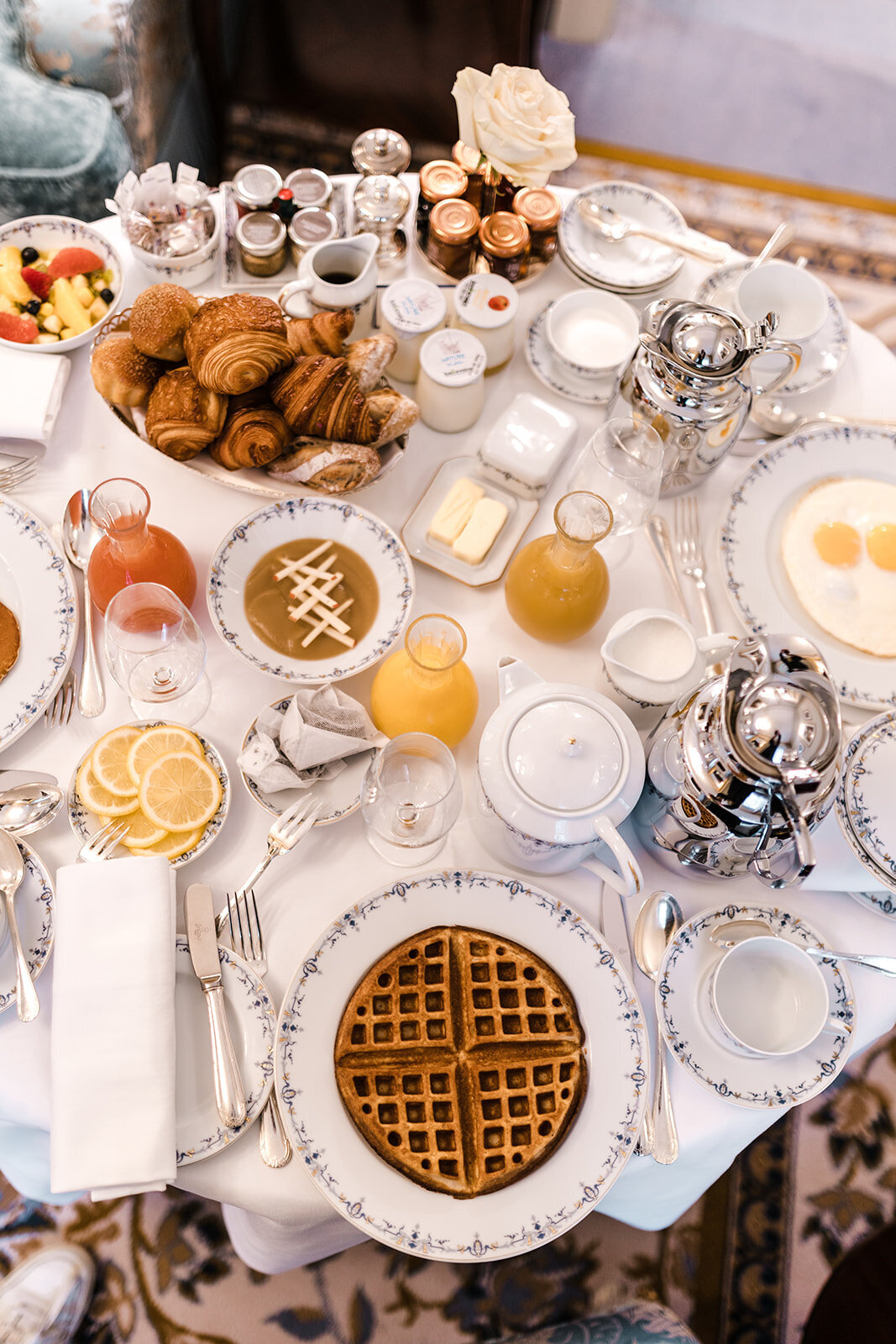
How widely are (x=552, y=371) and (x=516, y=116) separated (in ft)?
1.30

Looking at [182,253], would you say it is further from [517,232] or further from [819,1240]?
[819,1240]

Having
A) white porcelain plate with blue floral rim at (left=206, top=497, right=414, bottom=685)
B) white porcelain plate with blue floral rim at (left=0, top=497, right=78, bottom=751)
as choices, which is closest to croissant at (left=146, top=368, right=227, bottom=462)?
white porcelain plate with blue floral rim at (left=206, top=497, right=414, bottom=685)

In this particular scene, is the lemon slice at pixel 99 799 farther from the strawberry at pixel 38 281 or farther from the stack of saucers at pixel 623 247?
the stack of saucers at pixel 623 247

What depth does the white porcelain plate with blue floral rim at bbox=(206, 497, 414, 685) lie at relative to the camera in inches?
51.1

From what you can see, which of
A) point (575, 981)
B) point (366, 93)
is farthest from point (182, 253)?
point (366, 93)

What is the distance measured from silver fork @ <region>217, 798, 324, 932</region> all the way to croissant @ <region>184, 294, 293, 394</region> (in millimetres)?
607

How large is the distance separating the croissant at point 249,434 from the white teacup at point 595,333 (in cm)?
53

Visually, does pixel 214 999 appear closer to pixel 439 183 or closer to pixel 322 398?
pixel 322 398

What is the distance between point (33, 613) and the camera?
1.32m

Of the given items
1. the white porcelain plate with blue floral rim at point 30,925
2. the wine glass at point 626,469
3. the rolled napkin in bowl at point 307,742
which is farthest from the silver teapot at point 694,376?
the white porcelain plate with blue floral rim at point 30,925

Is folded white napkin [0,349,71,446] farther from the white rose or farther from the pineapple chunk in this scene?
the white rose

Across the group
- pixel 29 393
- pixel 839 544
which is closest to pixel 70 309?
pixel 29 393

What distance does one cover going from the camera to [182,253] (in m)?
1.55

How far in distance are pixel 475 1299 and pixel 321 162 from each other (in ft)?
10.8
